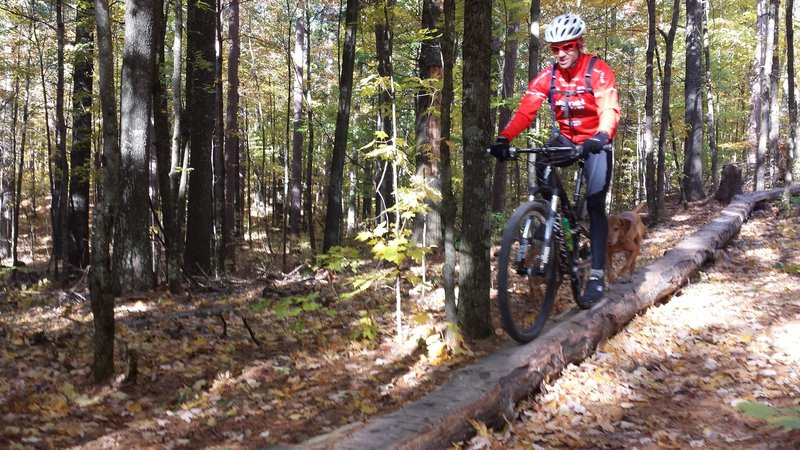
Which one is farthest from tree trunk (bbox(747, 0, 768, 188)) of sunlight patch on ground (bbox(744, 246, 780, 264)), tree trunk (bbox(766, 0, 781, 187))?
sunlight patch on ground (bbox(744, 246, 780, 264))

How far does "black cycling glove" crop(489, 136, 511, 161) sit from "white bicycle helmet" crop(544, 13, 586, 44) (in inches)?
36.7

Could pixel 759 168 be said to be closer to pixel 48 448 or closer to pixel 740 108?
pixel 48 448

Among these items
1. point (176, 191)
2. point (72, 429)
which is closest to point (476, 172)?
point (72, 429)

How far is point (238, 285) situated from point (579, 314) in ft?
22.6

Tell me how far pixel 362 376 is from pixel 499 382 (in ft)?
5.03

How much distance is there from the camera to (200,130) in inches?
406

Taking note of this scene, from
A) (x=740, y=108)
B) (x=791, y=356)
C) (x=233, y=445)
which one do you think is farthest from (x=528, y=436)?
(x=740, y=108)

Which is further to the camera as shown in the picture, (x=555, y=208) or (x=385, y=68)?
(x=385, y=68)

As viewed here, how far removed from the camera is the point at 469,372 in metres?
3.71

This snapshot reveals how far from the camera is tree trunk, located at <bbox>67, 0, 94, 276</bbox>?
12016 millimetres

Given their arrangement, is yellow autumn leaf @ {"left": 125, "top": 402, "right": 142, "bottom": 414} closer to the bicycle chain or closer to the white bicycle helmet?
the bicycle chain

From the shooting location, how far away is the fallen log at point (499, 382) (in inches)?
116

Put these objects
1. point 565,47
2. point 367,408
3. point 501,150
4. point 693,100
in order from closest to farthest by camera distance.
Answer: point 367,408 < point 501,150 < point 565,47 < point 693,100

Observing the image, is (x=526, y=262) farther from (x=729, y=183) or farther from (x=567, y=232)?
(x=729, y=183)
